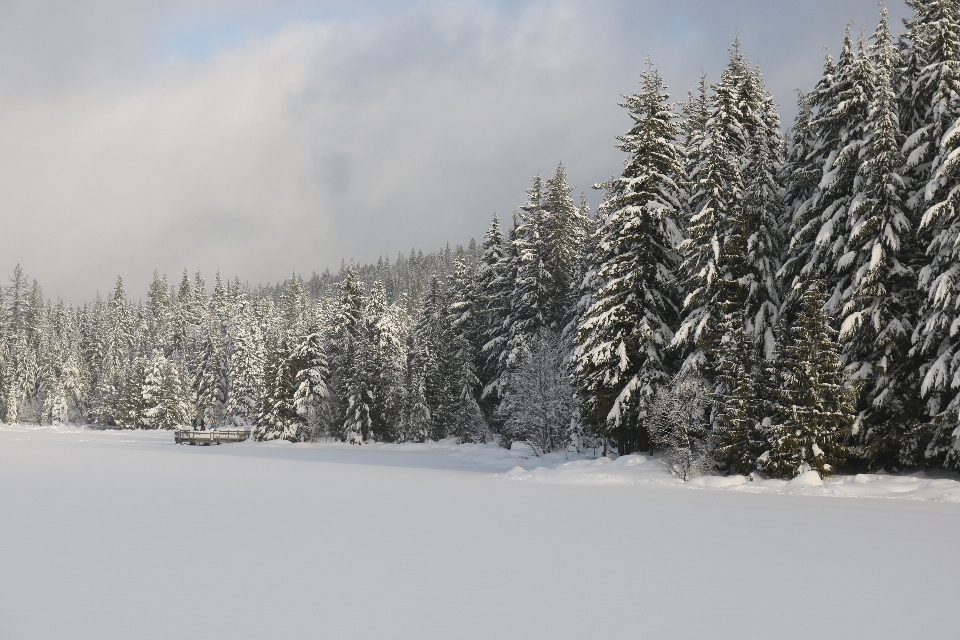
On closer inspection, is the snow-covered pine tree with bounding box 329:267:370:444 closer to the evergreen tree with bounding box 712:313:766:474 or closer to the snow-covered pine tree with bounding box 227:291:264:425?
the snow-covered pine tree with bounding box 227:291:264:425

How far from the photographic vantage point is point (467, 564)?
9.78 m

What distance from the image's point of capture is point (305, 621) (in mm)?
7043

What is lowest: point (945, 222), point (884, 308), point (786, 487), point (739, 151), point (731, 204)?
point (786, 487)

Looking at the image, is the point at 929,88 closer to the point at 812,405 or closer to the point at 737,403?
the point at 812,405

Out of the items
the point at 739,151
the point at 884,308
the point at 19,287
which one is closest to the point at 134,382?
the point at 19,287

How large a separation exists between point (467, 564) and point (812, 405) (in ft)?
57.1

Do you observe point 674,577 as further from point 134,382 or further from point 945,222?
point 134,382

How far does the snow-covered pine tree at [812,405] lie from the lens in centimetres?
2273

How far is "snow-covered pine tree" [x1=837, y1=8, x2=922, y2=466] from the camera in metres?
23.0

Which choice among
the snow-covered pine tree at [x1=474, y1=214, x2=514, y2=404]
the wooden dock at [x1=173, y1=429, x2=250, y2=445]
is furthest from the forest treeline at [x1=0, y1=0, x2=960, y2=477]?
the wooden dock at [x1=173, y1=429, x2=250, y2=445]

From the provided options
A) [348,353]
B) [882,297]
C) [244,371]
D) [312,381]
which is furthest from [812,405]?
[244,371]

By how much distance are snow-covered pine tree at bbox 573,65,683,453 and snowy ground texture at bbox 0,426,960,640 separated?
8.89m

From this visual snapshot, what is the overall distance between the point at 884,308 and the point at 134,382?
283ft

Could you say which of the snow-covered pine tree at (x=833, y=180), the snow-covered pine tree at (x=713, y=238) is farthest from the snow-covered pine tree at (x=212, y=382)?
the snow-covered pine tree at (x=833, y=180)
